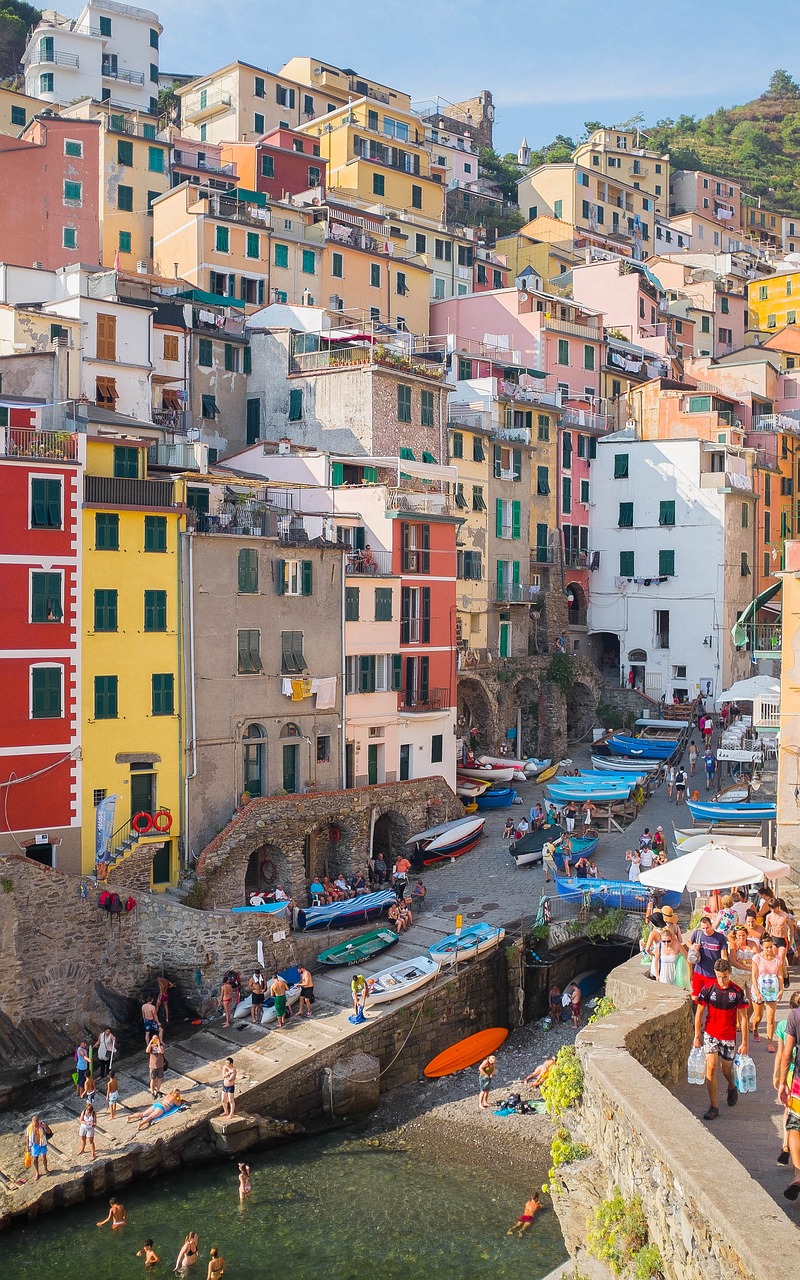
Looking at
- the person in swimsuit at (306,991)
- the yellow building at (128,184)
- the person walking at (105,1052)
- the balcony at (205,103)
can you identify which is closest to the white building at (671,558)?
the yellow building at (128,184)

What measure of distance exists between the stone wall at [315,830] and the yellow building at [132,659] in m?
1.73

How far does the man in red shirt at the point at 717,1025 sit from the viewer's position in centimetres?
1306

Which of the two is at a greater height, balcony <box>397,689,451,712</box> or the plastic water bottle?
balcony <box>397,689,451,712</box>

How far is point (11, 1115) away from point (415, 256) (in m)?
54.9

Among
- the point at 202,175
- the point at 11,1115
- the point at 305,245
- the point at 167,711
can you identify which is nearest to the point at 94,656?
the point at 167,711

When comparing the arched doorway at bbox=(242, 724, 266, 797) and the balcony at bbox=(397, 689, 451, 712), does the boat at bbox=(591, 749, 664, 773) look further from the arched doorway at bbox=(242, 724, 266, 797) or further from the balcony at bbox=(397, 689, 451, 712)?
the arched doorway at bbox=(242, 724, 266, 797)

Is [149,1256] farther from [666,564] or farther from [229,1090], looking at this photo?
[666,564]

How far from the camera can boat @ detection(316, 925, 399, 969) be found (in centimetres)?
3459

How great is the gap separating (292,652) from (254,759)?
377 centimetres

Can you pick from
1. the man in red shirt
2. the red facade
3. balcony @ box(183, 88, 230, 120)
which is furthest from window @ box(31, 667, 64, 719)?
balcony @ box(183, 88, 230, 120)

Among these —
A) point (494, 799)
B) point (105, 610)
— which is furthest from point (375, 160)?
point (105, 610)

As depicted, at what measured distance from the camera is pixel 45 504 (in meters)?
34.8

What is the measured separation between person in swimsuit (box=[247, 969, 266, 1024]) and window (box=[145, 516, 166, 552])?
1295 centimetres

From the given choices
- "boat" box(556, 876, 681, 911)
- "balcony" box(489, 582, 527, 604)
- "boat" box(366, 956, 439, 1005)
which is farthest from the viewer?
"balcony" box(489, 582, 527, 604)
